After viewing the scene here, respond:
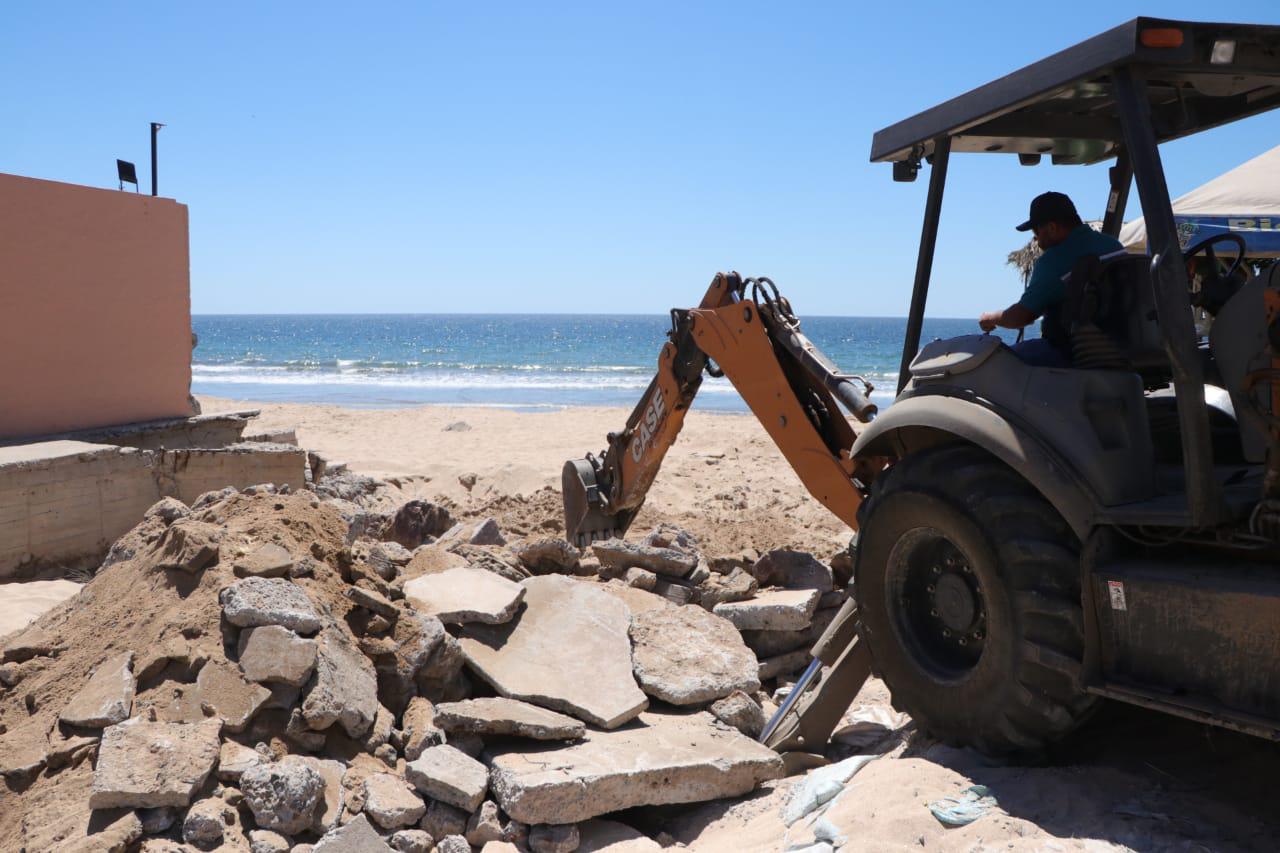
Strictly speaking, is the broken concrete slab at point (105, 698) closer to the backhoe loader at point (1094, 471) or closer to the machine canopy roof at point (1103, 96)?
the backhoe loader at point (1094, 471)

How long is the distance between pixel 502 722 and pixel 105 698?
162cm

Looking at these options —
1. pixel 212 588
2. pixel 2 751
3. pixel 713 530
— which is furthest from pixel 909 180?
pixel 713 530

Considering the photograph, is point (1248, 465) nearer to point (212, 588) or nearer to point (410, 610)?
point (410, 610)

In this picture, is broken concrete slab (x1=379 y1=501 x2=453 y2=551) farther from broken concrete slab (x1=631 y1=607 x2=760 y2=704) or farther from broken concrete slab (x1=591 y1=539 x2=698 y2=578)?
broken concrete slab (x1=631 y1=607 x2=760 y2=704)

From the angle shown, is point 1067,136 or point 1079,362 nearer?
point 1079,362

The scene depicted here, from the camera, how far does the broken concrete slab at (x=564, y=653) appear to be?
4926mm

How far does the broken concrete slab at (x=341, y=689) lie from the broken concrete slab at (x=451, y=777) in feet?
1.07

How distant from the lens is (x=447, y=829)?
13.7 ft

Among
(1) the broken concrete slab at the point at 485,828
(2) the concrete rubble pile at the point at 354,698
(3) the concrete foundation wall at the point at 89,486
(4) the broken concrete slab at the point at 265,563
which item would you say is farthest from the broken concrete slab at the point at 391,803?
(3) the concrete foundation wall at the point at 89,486

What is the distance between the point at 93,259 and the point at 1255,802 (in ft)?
30.3

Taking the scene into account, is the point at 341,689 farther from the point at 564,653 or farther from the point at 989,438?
the point at 989,438

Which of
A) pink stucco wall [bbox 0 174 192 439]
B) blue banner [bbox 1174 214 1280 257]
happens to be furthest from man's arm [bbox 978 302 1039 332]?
pink stucco wall [bbox 0 174 192 439]

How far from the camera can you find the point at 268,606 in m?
4.64

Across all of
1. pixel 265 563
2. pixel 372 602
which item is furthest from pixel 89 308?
Answer: pixel 372 602
